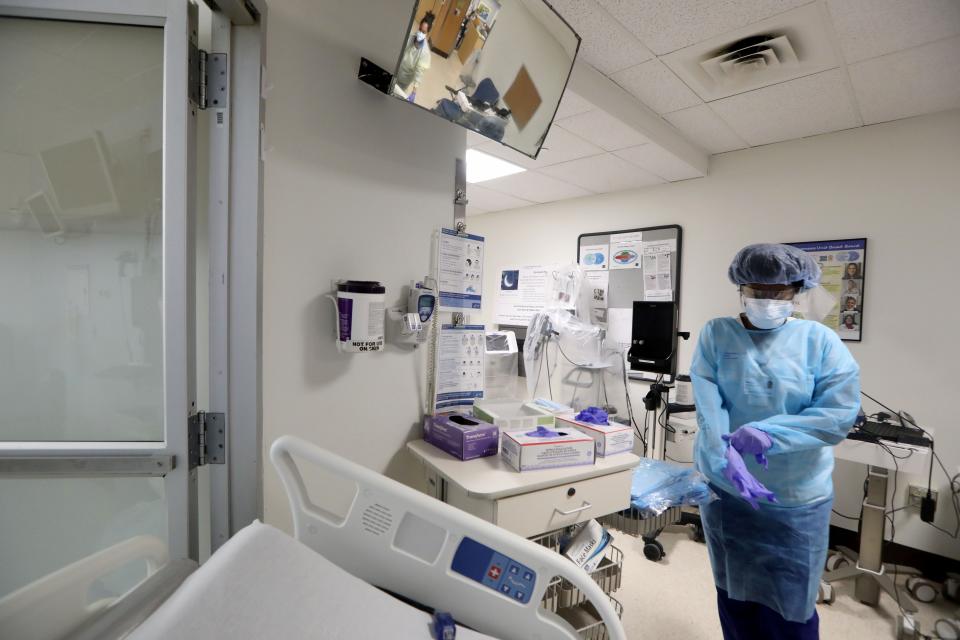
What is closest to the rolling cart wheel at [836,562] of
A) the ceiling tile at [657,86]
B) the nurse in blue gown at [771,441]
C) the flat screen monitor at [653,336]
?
the nurse in blue gown at [771,441]

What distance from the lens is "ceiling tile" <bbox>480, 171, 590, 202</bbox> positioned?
3375 millimetres

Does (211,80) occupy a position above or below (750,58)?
below

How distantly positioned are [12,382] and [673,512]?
2367 millimetres

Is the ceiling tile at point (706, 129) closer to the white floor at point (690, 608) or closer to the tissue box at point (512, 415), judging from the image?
the tissue box at point (512, 415)

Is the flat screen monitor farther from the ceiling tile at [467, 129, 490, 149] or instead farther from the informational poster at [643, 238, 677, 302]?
the ceiling tile at [467, 129, 490, 149]

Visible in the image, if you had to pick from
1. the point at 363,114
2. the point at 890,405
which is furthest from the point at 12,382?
the point at 890,405

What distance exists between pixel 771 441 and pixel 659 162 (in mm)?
2068

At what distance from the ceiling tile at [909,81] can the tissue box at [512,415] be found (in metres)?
2.06

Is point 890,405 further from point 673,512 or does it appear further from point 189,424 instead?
point 189,424

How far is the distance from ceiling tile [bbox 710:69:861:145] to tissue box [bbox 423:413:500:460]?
2.14 meters

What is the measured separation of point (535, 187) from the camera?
11.9 feet

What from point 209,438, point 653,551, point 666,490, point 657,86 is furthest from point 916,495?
point 209,438

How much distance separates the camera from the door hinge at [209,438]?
1016 mm

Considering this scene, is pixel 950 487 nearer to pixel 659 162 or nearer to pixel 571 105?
pixel 659 162
